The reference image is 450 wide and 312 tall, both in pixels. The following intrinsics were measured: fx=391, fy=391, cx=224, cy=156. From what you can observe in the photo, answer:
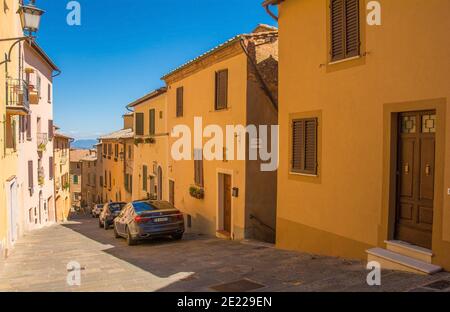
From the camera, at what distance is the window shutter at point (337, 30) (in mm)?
8445

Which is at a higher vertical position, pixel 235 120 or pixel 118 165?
pixel 235 120

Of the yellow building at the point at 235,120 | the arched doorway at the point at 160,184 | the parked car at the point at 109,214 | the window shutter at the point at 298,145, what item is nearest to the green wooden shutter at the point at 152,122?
the arched doorway at the point at 160,184

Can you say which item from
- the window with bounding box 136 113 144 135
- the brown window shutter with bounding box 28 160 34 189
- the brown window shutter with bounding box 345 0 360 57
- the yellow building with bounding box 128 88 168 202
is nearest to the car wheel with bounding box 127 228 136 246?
the yellow building with bounding box 128 88 168 202

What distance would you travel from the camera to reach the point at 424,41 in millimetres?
6500

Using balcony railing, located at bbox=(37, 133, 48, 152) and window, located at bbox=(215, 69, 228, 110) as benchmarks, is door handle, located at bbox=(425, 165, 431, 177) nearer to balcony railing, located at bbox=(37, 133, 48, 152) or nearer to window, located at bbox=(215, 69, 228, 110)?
window, located at bbox=(215, 69, 228, 110)

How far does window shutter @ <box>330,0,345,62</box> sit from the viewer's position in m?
8.44

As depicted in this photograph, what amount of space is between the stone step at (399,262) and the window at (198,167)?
9.30m

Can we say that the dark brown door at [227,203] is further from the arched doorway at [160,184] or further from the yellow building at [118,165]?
the yellow building at [118,165]

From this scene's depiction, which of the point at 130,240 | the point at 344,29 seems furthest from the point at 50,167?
the point at 344,29

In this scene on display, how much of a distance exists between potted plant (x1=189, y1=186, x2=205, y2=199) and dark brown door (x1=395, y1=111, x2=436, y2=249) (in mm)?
9416

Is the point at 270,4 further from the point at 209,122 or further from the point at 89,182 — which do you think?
the point at 89,182

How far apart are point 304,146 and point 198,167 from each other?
7.23 meters

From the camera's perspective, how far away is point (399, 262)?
667 centimetres
